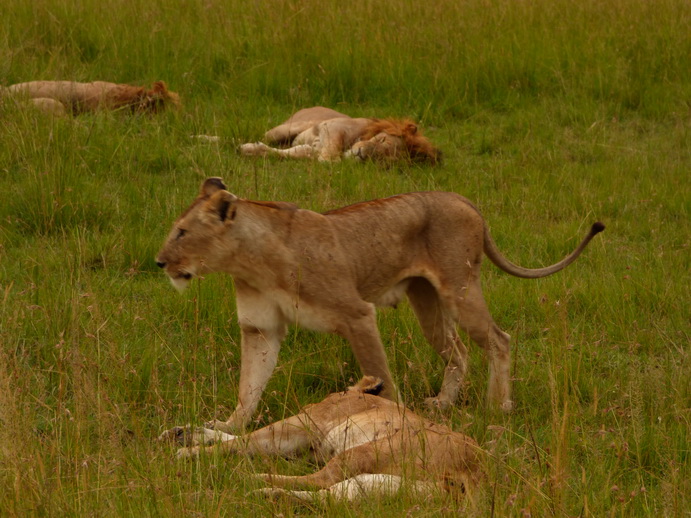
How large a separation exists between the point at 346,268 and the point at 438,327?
30.2 inches

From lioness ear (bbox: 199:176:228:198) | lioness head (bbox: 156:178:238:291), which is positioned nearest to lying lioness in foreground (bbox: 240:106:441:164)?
lioness ear (bbox: 199:176:228:198)

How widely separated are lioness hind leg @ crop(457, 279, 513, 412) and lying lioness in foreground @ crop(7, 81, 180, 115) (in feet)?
14.9

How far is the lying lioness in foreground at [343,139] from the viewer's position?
8945 mm

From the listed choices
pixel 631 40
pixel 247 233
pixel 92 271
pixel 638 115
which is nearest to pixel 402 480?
pixel 247 233

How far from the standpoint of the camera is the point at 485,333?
5547 millimetres

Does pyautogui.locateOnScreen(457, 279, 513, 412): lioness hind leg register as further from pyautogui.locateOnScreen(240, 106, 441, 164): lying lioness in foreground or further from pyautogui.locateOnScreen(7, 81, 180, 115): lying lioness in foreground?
pyautogui.locateOnScreen(7, 81, 180, 115): lying lioness in foreground

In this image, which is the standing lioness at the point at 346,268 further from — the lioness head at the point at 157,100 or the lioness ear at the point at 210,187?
the lioness head at the point at 157,100

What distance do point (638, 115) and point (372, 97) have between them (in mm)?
2572

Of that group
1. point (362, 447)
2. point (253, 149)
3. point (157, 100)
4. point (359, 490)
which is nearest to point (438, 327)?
point (362, 447)

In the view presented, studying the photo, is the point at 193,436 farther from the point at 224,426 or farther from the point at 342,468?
the point at 342,468

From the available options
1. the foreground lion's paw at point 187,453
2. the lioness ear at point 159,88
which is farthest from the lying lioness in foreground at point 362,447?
the lioness ear at point 159,88

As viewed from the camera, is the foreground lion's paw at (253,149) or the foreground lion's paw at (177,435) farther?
the foreground lion's paw at (253,149)

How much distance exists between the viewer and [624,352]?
5938 millimetres

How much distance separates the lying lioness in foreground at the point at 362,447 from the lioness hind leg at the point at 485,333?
885 millimetres
